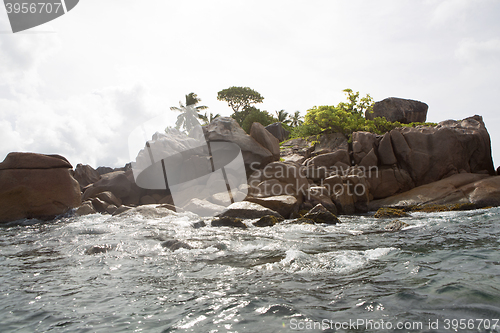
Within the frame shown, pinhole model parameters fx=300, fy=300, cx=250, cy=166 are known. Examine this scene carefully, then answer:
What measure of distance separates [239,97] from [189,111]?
8.07 metres

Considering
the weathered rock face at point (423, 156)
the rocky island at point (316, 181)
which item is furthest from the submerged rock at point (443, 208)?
the weathered rock face at point (423, 156)

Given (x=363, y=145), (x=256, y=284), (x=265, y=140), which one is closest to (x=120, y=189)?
(x=265, y=140)

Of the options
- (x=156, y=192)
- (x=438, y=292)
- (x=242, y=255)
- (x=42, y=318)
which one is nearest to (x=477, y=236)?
(x=438, y=292)

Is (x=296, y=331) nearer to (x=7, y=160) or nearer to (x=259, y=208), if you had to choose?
(x=259, y=208)

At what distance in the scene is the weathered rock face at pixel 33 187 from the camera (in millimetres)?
12438

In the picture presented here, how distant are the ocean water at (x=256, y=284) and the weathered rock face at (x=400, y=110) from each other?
72.8 feet

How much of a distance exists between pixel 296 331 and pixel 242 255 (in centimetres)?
324

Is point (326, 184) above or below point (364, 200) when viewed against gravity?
above

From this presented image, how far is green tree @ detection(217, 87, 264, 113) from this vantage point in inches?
1716

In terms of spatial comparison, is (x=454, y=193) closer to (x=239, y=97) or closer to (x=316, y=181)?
(x=316, y=181)

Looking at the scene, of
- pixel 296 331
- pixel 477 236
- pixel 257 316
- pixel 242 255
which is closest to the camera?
pixel 296 331

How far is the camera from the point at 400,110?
1098 inches

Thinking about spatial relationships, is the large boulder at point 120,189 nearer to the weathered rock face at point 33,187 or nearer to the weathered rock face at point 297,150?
the weathered rock face at point 33,187

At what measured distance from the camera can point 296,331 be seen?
2.84 m
